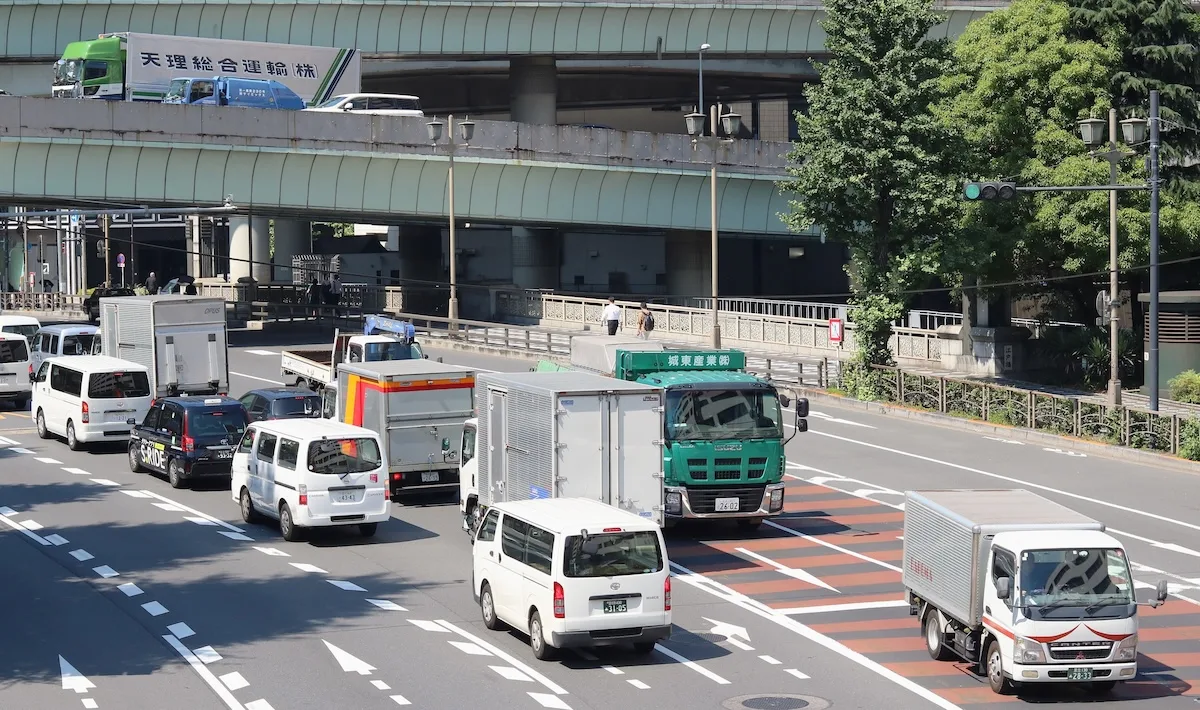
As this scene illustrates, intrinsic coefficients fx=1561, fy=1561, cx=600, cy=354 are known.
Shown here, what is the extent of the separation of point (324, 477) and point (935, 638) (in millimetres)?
11217

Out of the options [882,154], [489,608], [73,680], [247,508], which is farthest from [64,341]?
[73,680]

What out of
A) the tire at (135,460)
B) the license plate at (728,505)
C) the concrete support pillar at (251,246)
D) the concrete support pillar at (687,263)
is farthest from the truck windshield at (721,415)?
the concrete support pillar at (251,246)

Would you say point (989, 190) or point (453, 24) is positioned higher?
point (453, 24)

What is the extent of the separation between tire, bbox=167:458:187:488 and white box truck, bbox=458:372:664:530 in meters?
9.54

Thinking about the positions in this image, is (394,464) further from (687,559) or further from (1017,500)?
(1017,500)

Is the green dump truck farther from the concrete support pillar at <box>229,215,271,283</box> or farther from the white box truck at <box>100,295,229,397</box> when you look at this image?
the concrete support pillar at <box>229,215,271,283</box>

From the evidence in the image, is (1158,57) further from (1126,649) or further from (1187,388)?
(1126,649)

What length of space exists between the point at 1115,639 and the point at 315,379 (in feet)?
97.7

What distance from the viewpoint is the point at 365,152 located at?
219 ft

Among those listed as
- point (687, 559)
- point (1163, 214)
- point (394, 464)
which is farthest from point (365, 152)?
point (687, 559)

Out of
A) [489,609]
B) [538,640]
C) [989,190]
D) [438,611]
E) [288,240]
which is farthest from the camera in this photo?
[288,240]

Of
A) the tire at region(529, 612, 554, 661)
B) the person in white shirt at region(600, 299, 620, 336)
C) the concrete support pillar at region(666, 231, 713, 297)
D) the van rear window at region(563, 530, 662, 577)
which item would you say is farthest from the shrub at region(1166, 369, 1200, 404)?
the concrete support pillar at region(666, 231, 713, 297)

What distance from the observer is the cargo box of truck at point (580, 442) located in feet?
79.2

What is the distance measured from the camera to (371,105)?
6881cm
